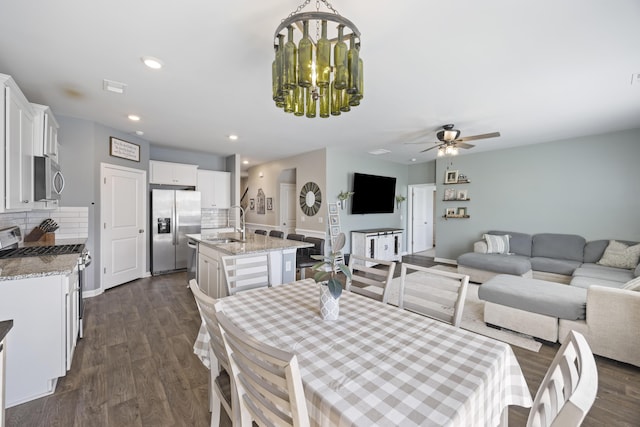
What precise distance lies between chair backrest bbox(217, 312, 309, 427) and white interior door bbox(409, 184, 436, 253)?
699 centimetres

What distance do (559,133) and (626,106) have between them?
1.21 m

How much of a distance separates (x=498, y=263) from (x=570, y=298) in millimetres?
1772

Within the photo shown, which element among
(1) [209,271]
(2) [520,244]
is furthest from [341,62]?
(2) [520,244]

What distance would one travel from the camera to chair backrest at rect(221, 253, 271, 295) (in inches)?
79.4

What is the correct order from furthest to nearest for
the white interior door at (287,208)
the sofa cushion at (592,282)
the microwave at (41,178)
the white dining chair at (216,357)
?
the white interior door at (287,208) < the sofa cushion at (592,282) < the microwave at (41,178) < the white dining chair at (216,357)

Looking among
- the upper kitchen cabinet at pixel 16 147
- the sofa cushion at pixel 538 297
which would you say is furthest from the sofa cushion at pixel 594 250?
the upper kitchen cabinet at pixel 16 147

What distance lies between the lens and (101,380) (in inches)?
81.0

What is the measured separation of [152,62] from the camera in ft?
7.23

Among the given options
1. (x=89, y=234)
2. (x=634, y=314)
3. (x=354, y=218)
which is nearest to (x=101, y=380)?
(x=89, y=234)

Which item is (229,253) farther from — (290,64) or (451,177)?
(451,177)

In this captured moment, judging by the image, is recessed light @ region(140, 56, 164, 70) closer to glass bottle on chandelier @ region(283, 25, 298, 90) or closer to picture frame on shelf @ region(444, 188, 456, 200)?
glass bottle on chandelier @ region(283, 25, 298, 90)

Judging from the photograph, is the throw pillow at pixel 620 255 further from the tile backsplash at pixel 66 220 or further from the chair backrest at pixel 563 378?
the tile backsplash at pixel 66 220

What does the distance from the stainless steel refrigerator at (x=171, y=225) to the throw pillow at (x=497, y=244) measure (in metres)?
5.76

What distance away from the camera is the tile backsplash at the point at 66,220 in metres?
3.35
